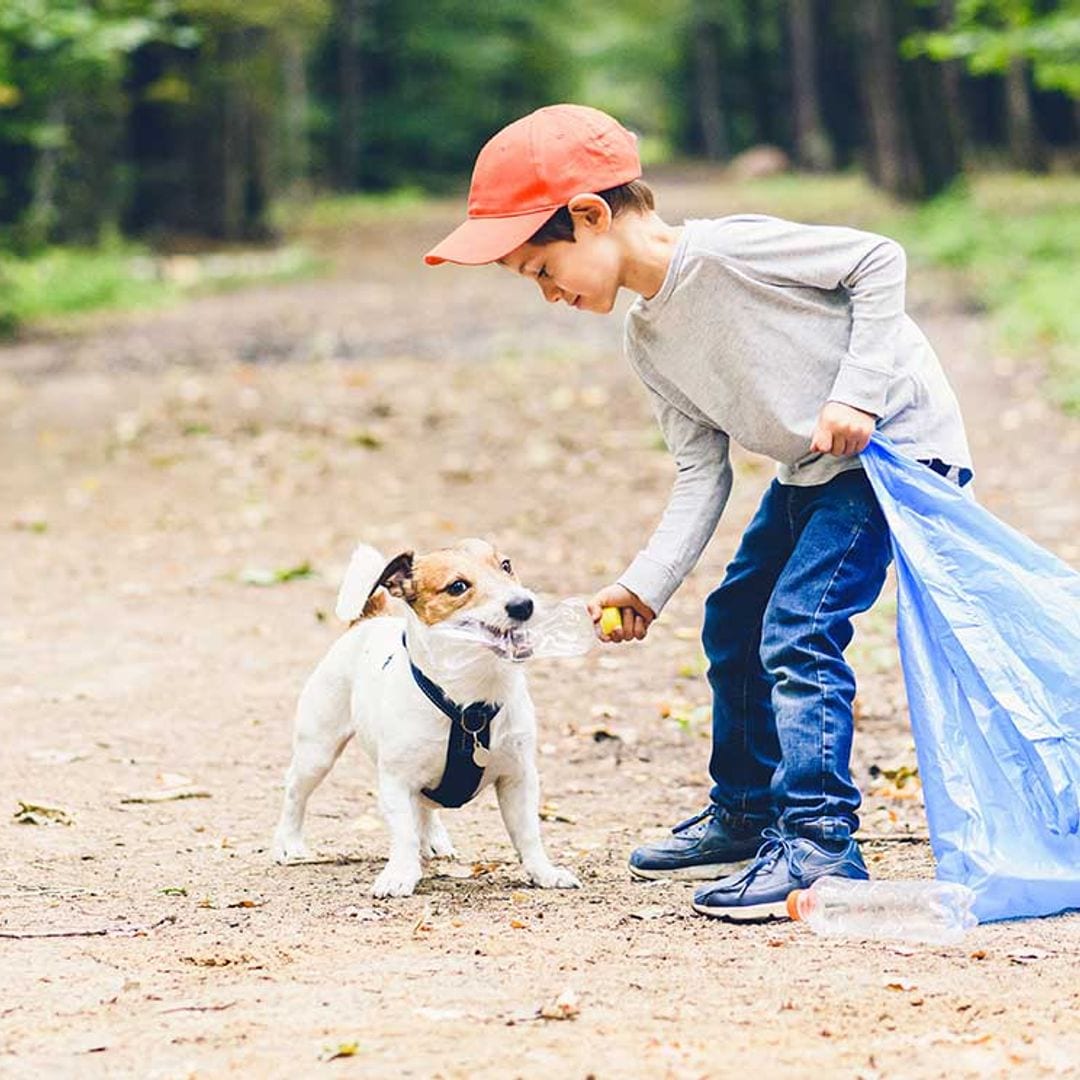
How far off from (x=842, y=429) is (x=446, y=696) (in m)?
1.13

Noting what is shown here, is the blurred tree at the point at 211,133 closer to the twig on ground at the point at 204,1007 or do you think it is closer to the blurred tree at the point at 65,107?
the blurred tree at the point at 65,107

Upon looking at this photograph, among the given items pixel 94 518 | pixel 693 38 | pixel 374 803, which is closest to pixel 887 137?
pixel 94 518

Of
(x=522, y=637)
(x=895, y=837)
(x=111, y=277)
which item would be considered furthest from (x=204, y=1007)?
(x=111, y=277)

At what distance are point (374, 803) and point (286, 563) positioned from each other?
3.84 m

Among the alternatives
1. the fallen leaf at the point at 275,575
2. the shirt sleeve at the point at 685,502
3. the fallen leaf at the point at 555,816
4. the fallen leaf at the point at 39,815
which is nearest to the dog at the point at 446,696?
the shirt sleeve at the point at 685,502

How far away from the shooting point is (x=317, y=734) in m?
5.16

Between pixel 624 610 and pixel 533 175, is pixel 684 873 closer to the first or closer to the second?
pixel 624 610

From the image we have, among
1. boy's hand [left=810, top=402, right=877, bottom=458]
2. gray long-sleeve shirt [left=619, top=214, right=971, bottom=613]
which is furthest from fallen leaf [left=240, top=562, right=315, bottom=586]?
boy's hand [left=810, top=402, right=877, bottom=458]

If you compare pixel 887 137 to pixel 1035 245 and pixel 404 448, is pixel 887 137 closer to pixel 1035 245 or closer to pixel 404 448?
pixel 1035 245

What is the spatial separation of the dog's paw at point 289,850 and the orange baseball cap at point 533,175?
1768mm

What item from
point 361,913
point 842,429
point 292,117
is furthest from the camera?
point 292,117

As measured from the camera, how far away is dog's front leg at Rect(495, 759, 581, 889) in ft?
15.8

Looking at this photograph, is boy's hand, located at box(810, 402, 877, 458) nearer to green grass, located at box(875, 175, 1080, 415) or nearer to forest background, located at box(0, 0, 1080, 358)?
green grass, located at box(875, 175, 1080, 415)

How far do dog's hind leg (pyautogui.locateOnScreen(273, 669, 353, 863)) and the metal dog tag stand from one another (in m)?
0.58
